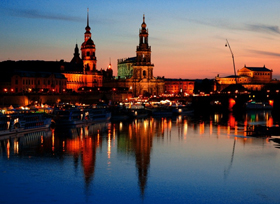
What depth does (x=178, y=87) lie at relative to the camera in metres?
192

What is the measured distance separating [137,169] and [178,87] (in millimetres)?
157404

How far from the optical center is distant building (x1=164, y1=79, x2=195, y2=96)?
7485 inches

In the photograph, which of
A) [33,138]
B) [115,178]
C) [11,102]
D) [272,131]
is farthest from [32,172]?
[11,102]

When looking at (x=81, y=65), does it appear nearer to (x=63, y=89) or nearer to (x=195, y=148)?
(x=63, y=89)

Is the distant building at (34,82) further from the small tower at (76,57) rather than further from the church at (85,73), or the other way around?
the small tower at (76,57)

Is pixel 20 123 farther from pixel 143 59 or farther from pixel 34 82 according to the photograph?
pixel 143 59

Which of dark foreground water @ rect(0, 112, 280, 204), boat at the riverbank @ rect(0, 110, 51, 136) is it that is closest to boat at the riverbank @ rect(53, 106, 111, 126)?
boat at the riverbank @ rect(0, 110, 51, 136)

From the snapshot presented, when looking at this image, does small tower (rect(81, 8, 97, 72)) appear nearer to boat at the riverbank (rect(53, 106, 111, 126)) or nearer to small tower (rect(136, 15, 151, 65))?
small tower (rect(136, 15, 151, 65))

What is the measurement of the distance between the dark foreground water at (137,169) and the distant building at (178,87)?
13427 cm

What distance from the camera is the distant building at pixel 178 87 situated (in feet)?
624

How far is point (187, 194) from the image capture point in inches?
1152

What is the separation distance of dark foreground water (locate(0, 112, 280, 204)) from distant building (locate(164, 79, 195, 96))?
134 metres

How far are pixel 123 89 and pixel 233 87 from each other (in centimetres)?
4462

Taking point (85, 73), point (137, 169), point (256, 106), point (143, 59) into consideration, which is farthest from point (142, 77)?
point (137, 169)
